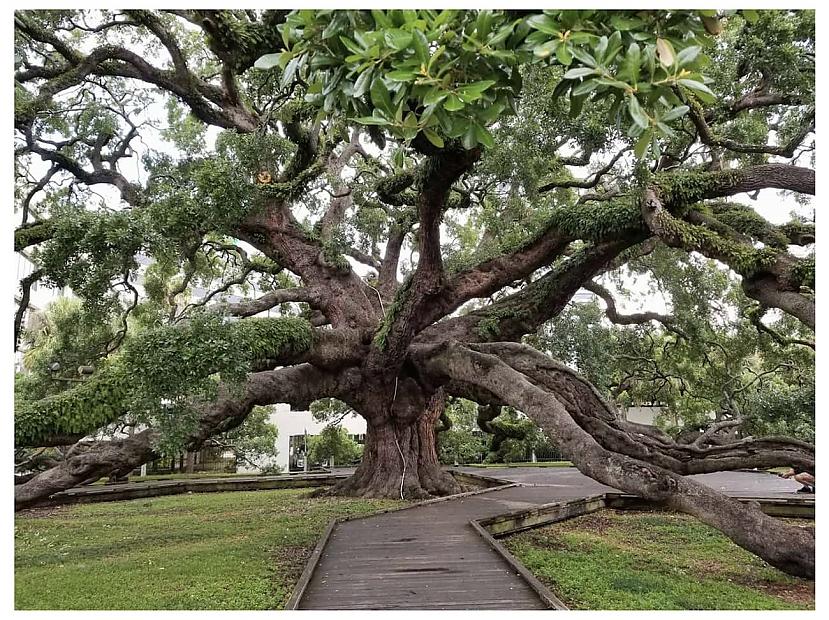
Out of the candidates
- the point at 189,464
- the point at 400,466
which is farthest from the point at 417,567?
the point at 189,464

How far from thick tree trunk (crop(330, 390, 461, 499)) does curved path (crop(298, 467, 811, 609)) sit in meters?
1.81

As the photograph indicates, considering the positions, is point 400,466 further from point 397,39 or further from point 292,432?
point 292,432

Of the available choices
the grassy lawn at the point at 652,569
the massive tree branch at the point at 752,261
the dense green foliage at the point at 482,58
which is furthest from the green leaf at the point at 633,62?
the massive tree branch at the point at 752,261

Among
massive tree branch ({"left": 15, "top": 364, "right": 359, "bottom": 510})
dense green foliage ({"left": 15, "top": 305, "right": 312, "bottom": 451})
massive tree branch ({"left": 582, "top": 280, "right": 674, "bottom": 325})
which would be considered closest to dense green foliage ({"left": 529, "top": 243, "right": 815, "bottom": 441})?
massive tree branch ({"left": 582, "top": 280, "right": 674, "bottom": 325})

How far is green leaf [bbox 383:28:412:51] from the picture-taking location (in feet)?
6.63

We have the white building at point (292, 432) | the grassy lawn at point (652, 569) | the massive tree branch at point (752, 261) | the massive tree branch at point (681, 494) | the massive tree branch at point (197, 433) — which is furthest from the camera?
the white building at point (292, 432)

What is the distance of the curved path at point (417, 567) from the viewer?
4.20 m

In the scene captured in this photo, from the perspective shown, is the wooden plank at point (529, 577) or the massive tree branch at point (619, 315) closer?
the wooden plank at point (529, 577)

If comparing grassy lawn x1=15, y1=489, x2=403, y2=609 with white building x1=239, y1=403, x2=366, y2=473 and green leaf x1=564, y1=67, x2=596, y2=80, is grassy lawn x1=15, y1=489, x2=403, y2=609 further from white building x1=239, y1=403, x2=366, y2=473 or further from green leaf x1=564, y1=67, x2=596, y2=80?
white building x1=239, y1=403, x2=366, y2=473

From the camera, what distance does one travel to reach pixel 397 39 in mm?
2021

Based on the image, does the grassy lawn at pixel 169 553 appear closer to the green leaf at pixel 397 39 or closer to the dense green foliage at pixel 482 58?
the dense green foliage at pixel 482 58

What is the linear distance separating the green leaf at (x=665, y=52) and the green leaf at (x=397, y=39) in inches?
35.9

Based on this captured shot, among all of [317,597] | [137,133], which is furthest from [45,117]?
[317,597]
